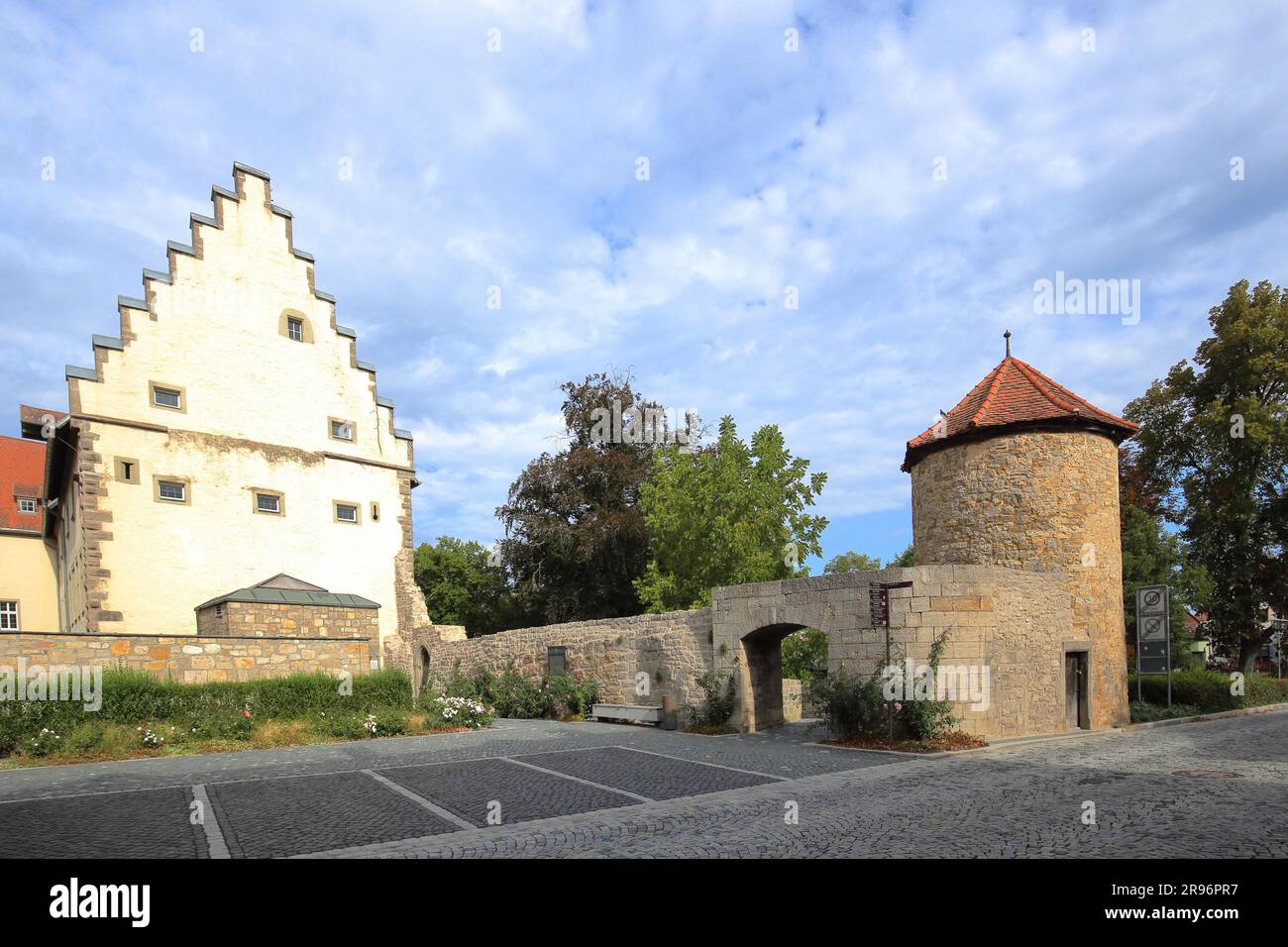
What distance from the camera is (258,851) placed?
22.6ft

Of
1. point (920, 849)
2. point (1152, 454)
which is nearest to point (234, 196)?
point (920, 849)

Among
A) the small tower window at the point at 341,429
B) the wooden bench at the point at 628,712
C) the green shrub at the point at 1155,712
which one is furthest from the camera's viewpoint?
the small tower window at the point at 341,429

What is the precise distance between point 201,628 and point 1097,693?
23477 mm

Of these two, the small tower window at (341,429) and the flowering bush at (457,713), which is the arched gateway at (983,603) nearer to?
the flowering bush at (457,713)

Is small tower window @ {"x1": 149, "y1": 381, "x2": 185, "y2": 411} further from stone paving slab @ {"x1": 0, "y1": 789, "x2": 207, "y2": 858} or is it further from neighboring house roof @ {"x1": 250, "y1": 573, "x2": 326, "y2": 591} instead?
stone paving slab @ {"x1": 0, "y1": 789, "x2": 207, "y2": 858}

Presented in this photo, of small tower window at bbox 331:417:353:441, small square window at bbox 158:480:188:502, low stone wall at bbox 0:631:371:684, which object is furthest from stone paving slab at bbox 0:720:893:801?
small tower window at bbox 331:417:353:441

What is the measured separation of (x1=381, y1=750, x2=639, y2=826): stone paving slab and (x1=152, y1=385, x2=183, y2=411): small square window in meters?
17.6

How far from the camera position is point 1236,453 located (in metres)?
28.5

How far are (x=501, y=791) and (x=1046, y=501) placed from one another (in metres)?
14.0

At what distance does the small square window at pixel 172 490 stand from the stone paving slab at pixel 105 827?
16.5m

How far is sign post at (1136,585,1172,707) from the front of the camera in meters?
21.4

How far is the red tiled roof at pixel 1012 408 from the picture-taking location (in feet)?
61.2

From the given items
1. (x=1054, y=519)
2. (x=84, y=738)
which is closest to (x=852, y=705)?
(x=1054, y=519)

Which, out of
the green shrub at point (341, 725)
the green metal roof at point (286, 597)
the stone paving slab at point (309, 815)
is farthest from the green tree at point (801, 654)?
the stone paving slab at point (309, 815)
